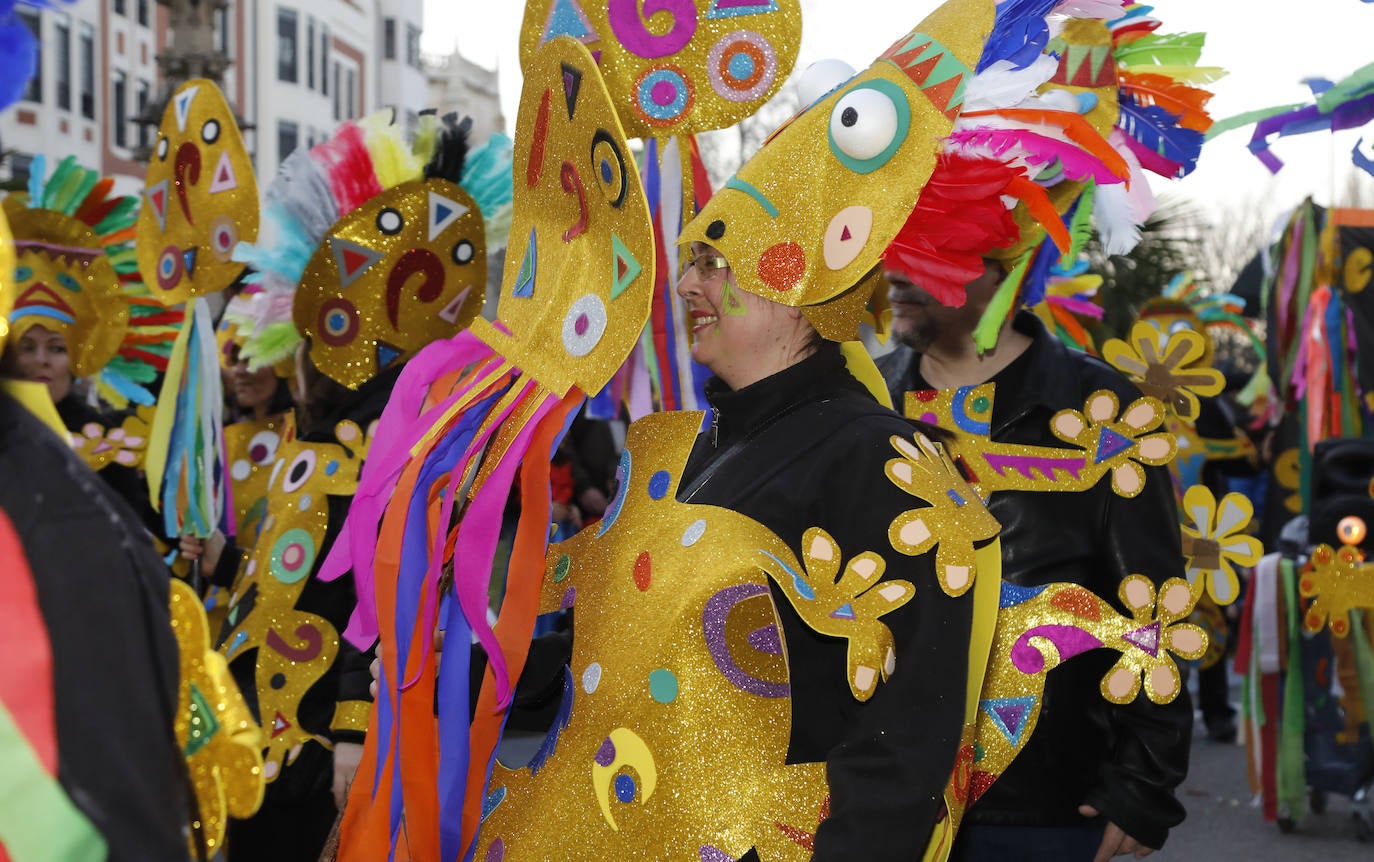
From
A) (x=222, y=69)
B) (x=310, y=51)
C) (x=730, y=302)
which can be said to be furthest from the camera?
(x=310, y=51)

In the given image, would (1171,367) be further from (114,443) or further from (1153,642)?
(114,443)

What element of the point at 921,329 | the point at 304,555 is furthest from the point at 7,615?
the point at 304,555

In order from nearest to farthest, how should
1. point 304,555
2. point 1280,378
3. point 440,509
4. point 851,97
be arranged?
point 851,97, point 440,509, point 304,555, point 1280,378

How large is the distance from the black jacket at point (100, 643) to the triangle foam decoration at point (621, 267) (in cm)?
95

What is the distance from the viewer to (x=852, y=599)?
1.90m

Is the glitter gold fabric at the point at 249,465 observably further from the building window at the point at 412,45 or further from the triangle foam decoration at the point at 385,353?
the building window at the point at 412,45

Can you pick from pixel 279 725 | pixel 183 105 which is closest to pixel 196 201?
pixel 183 105

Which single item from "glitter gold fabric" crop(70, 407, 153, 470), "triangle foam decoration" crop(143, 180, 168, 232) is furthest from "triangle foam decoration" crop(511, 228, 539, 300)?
"glitter gold fabric" crop(70, 407, 153, 470)

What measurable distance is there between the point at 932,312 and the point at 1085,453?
40 cm

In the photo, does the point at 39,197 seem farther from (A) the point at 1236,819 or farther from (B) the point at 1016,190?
(A) the point at 1236,819

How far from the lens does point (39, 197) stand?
502cm

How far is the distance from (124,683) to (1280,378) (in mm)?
6635

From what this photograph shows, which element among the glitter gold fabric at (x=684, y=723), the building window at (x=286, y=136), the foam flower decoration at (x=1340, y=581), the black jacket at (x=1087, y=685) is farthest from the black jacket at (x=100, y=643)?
the building window at (x=286, y=136)

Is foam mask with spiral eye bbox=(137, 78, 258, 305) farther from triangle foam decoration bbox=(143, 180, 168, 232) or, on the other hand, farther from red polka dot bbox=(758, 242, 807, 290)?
red polka dot bbox=(758, 242, 807, 290)
